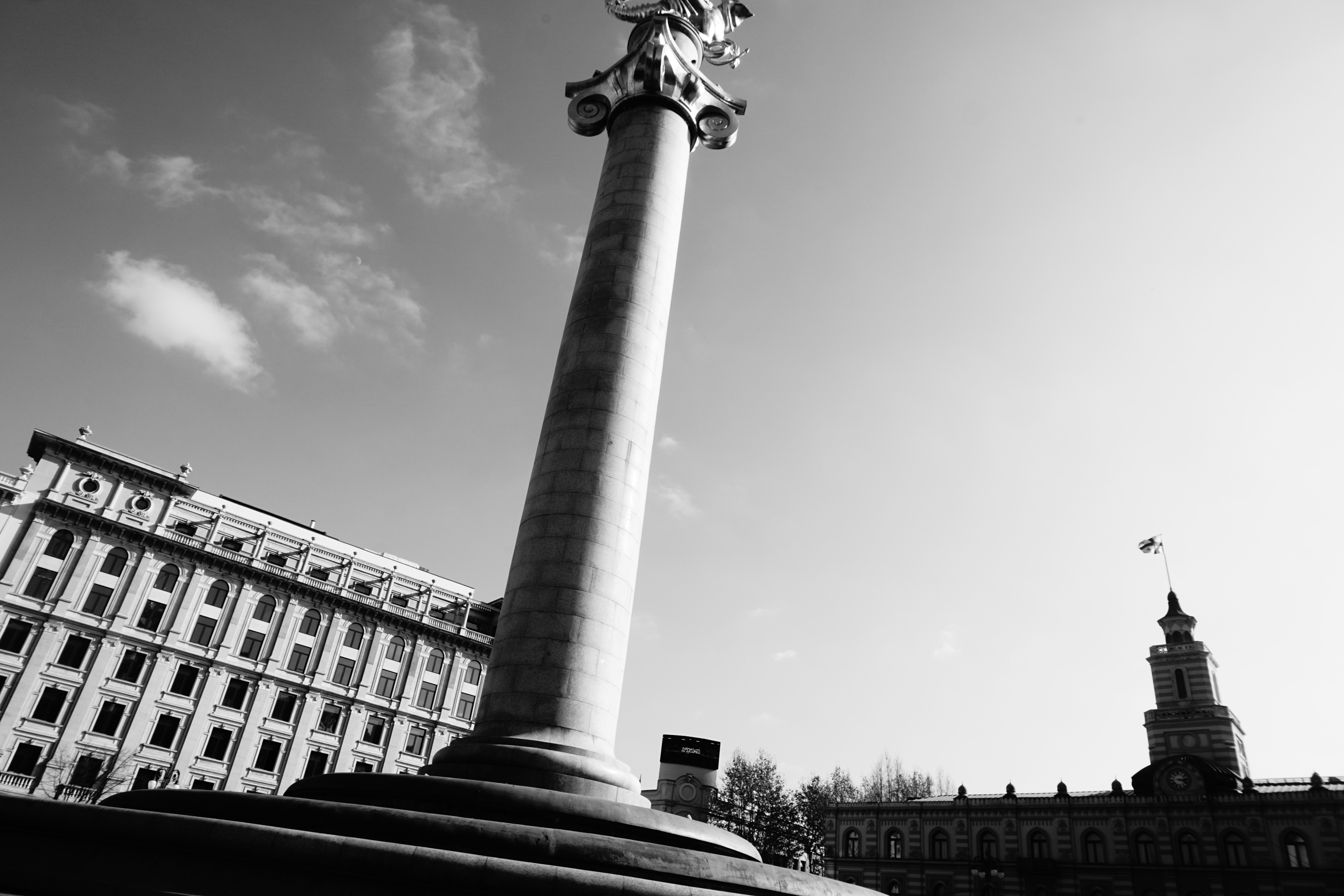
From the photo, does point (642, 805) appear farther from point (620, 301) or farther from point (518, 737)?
point (620, 301)

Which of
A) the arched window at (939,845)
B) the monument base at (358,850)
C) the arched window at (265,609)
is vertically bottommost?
the monument base at (358,850)

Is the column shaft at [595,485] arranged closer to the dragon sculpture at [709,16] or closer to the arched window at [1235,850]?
the dragon sculpture at [709,16]

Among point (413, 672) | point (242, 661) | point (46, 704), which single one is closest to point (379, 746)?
point (413, 672)

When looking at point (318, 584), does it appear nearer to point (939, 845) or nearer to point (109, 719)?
point (109, 719)

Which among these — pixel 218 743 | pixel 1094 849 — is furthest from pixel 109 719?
pixel 1094 849

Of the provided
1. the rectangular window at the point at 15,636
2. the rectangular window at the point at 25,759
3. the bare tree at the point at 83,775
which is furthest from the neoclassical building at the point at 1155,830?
the rectangular window at the point at 15,636

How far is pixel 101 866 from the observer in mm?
8633

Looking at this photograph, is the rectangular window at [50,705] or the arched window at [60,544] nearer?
the rectangular window at [50,705]

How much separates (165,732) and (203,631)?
6447 millimetres

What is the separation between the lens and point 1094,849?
2008 inches

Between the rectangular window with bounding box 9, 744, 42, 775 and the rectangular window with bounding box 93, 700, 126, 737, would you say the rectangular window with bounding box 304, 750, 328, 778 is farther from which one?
the rectangular window with bounding box 9, 744, 42, 775

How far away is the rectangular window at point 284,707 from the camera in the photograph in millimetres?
52828

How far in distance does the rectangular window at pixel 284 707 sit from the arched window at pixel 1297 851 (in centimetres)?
6098

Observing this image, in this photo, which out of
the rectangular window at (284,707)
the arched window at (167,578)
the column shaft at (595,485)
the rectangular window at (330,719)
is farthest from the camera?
the rectangular window at (330,719)
